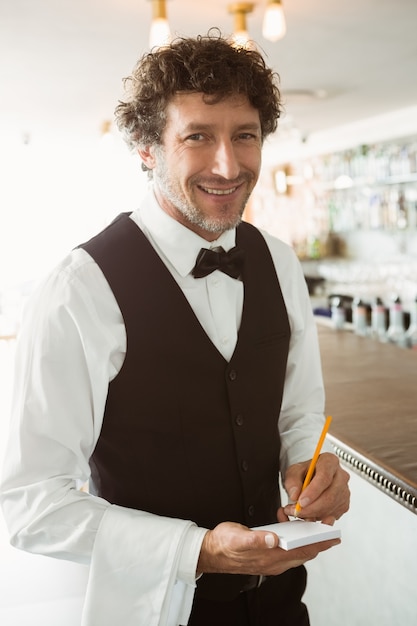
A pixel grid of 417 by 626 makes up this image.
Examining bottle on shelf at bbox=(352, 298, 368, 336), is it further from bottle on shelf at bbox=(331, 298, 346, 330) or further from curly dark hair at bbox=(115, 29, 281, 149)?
curly dark hair at bbox=(115, 29, 281, 149)

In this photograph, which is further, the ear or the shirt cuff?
the ear

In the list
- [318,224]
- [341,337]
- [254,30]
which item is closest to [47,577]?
[341,337]

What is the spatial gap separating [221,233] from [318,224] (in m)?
7.86

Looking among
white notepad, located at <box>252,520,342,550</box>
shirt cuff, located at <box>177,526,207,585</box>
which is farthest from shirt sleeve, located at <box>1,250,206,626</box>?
white notepad, located at <box>252,520,342,550</box>

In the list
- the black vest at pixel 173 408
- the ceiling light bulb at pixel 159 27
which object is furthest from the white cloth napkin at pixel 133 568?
the ceiling light bulb at pixel 159 27

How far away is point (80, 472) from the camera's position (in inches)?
46.1

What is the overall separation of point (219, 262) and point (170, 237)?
0.11 metres

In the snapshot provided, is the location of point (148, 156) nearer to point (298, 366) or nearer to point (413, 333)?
point (298, 366)

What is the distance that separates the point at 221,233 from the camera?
1.39m

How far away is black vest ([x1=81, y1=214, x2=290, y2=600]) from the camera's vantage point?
1214 mm

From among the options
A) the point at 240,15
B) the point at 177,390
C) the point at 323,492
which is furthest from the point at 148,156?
the point at 240,15

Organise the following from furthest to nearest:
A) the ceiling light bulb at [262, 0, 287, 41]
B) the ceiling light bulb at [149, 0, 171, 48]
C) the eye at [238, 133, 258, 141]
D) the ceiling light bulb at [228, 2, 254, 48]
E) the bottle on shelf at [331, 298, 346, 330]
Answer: the bottle on shelf at [331, 298, 346, 330] → the ceiling light bulb at [228, 2, 254, 48] → the ceiling light bulb at [262, 0, 287, 41] → the ceiling light bulb at [149, 0, 171, 48] → the eye at [238, 133, 258, 141]

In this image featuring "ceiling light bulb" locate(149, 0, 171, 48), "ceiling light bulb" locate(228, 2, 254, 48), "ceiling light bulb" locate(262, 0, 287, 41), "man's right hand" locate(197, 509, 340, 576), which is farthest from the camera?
"ceiling light bulb" locate(228, 2, 254, 48)

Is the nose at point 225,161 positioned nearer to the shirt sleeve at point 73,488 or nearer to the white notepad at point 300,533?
the shirt sleeve at point 73,488
